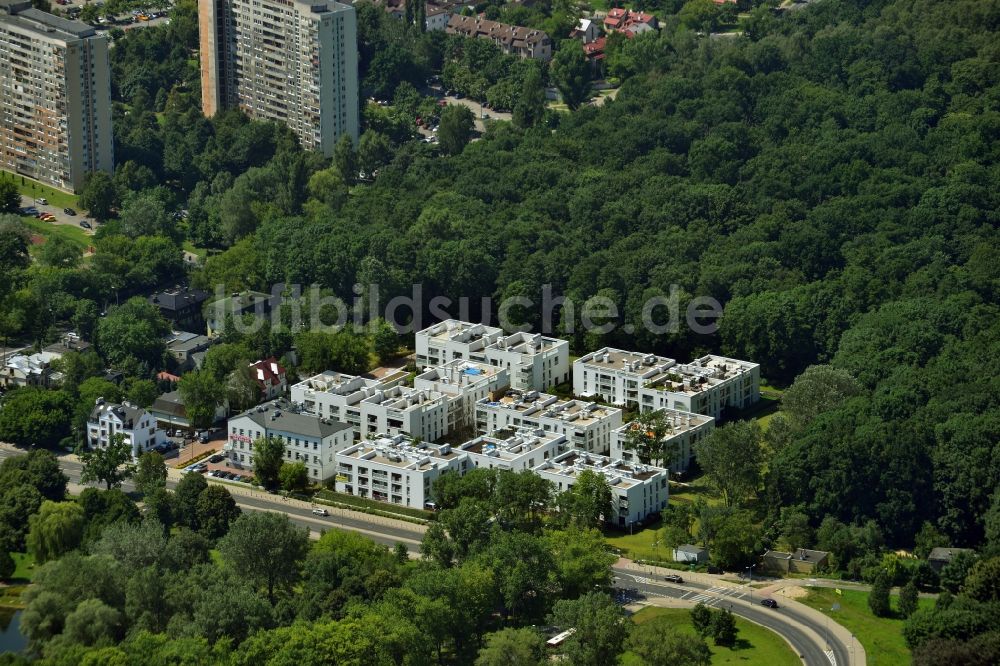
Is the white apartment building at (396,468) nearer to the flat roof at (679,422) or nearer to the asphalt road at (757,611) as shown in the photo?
the flat roof at (679,422)

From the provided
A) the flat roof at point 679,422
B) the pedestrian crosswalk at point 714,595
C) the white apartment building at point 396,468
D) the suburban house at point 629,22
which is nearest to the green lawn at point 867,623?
the pedestrian crosswalk at point 714,595

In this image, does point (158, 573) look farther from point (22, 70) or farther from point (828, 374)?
point (22, 70)

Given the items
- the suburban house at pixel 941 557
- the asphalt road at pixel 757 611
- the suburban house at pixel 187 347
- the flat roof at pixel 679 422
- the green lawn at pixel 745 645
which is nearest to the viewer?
the green lawn at pixel 745 645

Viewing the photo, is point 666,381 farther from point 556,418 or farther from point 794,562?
point 794,562

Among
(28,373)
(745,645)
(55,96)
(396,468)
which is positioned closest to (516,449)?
(396,468)

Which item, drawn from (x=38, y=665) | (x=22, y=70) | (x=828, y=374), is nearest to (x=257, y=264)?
(x=22, y=70)

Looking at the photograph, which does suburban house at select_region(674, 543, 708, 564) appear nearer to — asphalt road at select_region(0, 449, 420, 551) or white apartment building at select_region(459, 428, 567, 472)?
white apartment building at select_region(459, 428, 567, 472)
